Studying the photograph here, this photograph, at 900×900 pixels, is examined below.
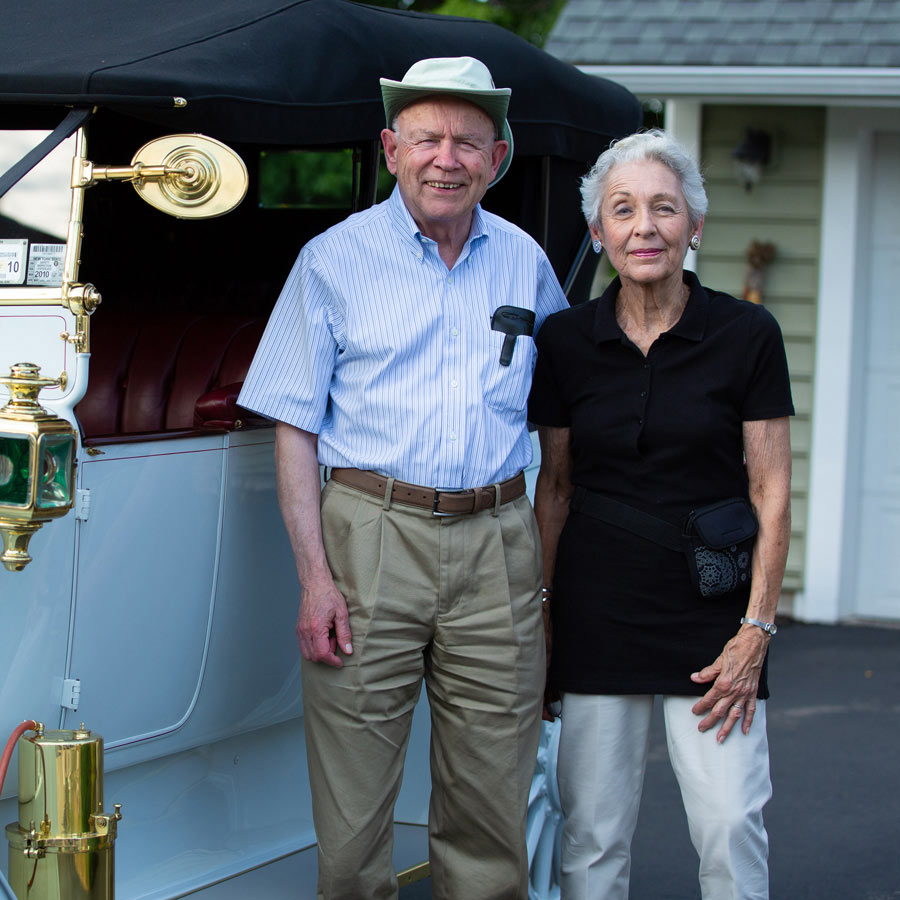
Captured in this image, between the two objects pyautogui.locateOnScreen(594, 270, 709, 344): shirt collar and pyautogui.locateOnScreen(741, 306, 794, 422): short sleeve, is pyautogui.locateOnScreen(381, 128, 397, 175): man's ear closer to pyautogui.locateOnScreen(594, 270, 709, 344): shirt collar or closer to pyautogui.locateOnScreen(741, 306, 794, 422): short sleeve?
pyautogui.locateOnScreen(594, 270, 709, 344): shirt collar

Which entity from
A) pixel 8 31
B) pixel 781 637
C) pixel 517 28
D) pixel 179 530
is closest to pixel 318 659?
pixel 179 530

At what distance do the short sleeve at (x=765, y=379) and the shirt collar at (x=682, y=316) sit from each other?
106 mm

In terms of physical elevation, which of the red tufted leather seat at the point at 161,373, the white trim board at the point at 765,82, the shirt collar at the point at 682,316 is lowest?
the red tufted leather seat at the point at 161,373

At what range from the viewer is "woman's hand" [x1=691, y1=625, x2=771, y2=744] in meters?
2.76

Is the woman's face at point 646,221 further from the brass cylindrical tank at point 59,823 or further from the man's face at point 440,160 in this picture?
the brass cylindrical tank at point 59,823

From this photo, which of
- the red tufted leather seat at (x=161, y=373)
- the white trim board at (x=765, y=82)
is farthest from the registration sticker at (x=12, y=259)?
the white trim board at (x=765, y=82)

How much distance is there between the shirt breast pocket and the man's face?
0.26m

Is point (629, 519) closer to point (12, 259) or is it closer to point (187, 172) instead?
point (187, 172)

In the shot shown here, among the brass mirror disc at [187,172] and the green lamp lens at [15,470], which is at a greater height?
the brass mirror disc at [187,172]

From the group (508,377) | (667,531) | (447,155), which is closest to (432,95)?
(447,155)

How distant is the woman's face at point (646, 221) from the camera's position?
9.16ft

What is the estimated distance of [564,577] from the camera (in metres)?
2.96

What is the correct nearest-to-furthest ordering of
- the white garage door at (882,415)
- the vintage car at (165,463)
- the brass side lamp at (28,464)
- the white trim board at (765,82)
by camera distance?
the brass side lamp at (28,464)
the vintage car at (165,463)
the white trim board at (765,82)
the white garage door at (882,415)

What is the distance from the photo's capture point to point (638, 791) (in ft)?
9.69
